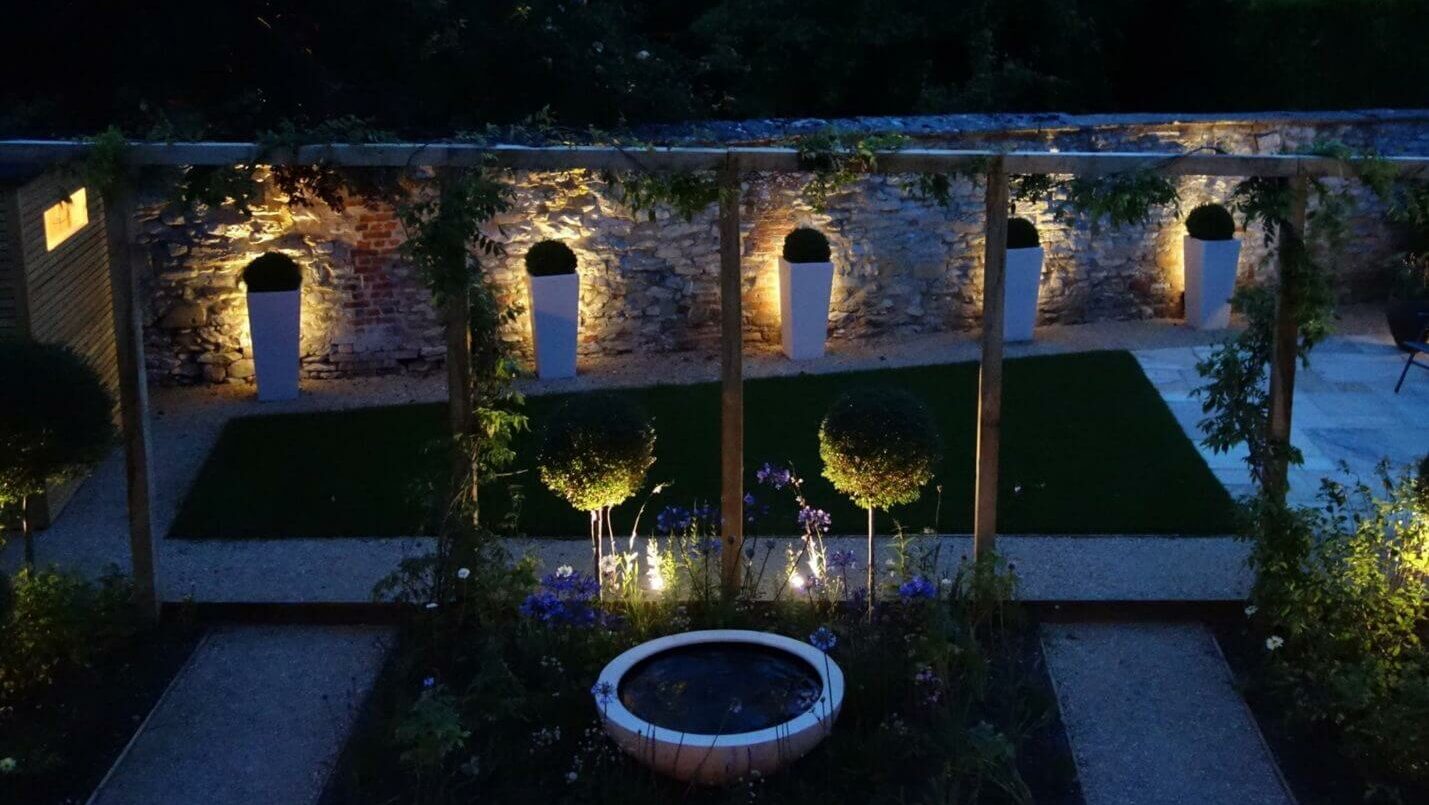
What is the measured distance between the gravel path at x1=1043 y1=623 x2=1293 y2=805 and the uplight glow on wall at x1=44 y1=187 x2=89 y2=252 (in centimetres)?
535

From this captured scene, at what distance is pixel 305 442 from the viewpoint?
9195mm

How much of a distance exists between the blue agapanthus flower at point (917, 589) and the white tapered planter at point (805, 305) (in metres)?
4.47

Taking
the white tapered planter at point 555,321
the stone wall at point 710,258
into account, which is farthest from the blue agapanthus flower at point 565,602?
the stone wall at point 710,258

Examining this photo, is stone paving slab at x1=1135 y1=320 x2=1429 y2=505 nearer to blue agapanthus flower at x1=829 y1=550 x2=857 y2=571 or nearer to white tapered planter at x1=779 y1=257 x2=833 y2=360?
white tapered planter at x1=779 y1=257 x2=833 y2=360

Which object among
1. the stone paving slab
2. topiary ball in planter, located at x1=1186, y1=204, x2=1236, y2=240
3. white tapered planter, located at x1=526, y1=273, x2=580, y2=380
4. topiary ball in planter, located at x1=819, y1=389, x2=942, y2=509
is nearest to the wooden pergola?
topiary ball in planter, located at x1=819, y1=389, x2=942, y2=509

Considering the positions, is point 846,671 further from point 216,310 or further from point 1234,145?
point 1234,145

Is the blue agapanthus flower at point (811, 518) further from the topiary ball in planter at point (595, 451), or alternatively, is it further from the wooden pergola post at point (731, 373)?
the topiary ball in planter at point (595, 451)

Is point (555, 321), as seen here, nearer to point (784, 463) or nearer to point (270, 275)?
point (270, 275)

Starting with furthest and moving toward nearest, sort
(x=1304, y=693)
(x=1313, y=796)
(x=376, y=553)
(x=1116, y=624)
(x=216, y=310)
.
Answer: (x=216, y=310)
(x=376, y=553)
(x=1116, y=624)
(x=1304, y=693)
(x=1313, y=796)

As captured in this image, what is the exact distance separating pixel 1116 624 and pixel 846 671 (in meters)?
1.47

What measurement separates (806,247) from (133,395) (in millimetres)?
5101

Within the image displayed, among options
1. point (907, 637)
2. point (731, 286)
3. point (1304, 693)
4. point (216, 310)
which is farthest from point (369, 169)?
point (1304, 693)

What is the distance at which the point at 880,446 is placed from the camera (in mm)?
6445

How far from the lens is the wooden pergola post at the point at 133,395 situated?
6.54 meters
